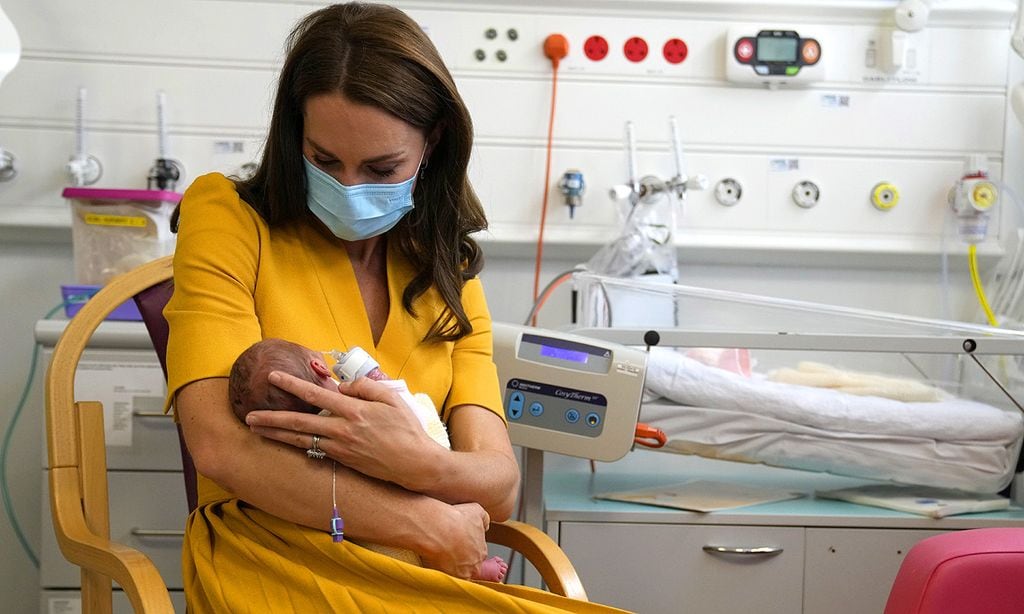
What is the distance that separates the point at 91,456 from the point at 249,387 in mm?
422

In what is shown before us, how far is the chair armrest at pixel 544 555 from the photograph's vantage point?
1.41m

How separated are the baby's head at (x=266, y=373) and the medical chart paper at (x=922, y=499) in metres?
1.18

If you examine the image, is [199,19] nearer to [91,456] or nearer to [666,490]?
[91,456]

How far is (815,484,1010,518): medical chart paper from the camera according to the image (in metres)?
1.90

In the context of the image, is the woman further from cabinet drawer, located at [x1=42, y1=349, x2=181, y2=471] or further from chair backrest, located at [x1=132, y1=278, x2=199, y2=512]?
cabinet drawer, located at [x1=42, y1=349, x2=181, y2=471]

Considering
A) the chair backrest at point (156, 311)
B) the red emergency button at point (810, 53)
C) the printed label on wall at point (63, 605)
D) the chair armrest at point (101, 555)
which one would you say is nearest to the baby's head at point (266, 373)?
the chair armrest at point (101, 555)

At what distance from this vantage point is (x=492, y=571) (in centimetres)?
142

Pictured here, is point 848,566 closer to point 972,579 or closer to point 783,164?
point 972,579

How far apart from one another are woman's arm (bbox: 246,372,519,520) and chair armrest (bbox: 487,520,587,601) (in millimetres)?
134

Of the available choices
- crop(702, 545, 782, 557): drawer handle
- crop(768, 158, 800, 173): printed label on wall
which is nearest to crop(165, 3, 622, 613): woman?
crop(702, 545, 782, 557): drawer handle

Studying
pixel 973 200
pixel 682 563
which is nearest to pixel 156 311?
pixel 682 563

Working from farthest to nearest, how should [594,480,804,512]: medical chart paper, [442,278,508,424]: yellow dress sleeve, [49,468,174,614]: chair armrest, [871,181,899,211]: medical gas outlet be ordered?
[871,181,899,211]: medical gas outlet, [594,480,804,512]: medical chart paper, [442,278,508,424]: yellow dress sleeve, [49,468,174,614]: chair armrest

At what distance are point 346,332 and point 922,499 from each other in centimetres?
120

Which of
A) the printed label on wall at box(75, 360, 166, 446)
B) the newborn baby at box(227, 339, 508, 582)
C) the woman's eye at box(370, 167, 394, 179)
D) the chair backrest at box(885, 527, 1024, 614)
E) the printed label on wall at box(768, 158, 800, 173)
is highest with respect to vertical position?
the printed label on wall at box(768, 158, 800, 173)
